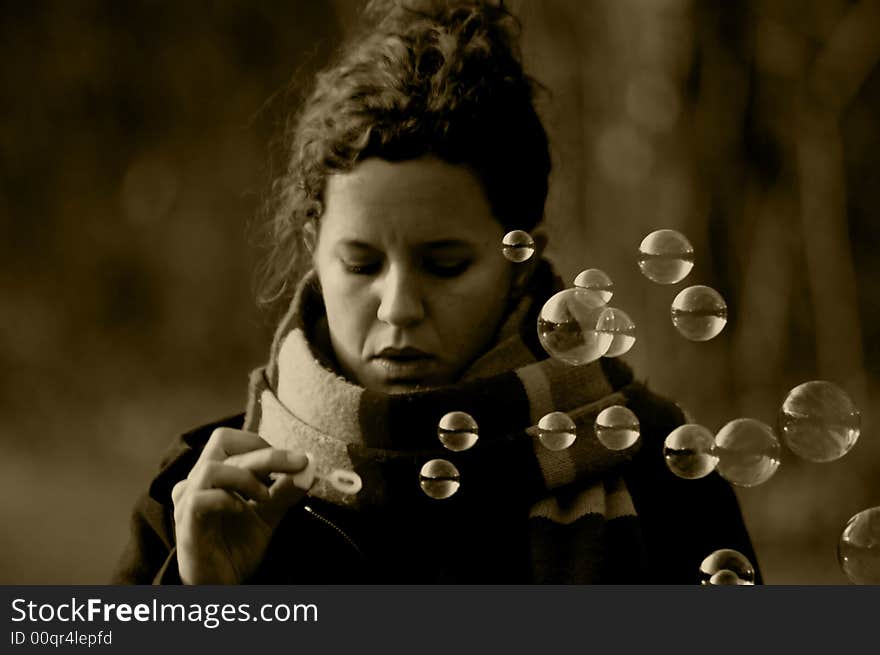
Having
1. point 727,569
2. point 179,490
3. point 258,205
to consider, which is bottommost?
point 727,569

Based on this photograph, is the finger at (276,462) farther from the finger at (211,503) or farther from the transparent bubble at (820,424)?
the transparent bubble at (820,424)

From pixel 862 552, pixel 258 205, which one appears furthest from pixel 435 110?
pixel 258 205

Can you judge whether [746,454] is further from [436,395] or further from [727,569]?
[436,395]

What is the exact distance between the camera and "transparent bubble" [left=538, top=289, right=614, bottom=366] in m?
0.78

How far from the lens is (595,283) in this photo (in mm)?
827

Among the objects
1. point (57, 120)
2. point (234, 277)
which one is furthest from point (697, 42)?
point (57, 120)

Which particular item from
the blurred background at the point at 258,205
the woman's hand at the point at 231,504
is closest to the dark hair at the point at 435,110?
the woman's hand at the point at 231,504

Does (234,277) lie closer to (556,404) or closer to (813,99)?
(813,99)

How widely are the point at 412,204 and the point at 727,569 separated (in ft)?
0.96

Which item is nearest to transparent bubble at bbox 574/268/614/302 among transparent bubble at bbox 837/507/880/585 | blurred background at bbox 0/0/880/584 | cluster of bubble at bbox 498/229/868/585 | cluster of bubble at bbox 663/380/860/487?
cluster of bubble at bbox 498/229/868/585

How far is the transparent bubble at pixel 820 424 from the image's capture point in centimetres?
79

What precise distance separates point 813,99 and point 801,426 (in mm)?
1272

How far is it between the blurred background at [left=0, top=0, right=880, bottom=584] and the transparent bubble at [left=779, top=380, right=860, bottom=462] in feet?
3.24

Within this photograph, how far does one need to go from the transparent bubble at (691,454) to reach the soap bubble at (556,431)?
0.06 m
